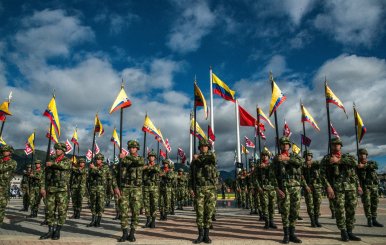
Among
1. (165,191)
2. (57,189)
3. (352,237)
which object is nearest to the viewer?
(352,237)

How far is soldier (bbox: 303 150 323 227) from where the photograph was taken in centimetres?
1064

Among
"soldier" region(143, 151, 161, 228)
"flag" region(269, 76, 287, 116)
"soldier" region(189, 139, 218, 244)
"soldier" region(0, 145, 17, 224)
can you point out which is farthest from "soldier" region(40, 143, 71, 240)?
"flag" region(269, 76, 287, 116)

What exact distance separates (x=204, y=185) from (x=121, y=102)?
4.80 metres

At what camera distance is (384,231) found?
9.26 meters

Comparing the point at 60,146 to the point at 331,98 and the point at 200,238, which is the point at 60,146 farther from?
the point at 331,98

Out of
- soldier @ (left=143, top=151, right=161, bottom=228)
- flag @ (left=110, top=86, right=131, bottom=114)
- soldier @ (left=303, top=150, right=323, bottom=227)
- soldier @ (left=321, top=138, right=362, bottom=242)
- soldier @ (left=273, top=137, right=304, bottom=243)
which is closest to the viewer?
soldier @ (left=273, top=137, right=304, bottom=243)

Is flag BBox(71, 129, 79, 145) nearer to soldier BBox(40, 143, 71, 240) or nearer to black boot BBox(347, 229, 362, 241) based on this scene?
soldier BBox(40, 143, 71, 240)

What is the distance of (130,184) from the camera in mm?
8930

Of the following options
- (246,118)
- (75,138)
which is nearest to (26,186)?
(75,138)

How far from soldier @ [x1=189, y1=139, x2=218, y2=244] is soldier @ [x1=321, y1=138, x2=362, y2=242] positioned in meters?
3.26

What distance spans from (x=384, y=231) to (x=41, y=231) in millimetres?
10996

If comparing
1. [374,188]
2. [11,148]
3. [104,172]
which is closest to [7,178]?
[11,148]

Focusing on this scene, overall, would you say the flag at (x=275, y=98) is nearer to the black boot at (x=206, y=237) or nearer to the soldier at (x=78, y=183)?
the black boot at (x=206, y=237)

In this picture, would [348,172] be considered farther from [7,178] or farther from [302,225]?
[7,178]
